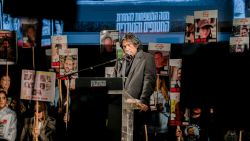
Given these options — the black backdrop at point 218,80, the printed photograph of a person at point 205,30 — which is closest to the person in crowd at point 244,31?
the black backdrop at point 218,80

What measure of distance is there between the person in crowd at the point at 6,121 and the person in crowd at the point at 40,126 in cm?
15

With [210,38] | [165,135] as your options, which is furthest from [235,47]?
[165,135]

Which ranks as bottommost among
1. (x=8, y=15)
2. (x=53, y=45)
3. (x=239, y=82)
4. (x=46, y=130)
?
(x=46, y=130)

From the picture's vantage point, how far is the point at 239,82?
18.1 feet

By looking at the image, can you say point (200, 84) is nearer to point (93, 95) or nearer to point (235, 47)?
point (235, 47)

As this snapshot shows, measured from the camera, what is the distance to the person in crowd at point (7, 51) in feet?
21.1

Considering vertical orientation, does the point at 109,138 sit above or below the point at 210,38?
below

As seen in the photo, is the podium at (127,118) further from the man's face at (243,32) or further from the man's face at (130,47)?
the man's face at (243,32)

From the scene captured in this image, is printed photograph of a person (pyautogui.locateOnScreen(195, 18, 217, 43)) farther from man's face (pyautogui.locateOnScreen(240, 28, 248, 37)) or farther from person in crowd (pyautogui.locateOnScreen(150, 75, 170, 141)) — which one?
→ person in crowd (pyautogui.locateOnScreen(150, 75, 170, 141))

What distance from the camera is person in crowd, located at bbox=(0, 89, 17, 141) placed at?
6395 millimetres

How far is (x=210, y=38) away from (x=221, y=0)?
531 mm

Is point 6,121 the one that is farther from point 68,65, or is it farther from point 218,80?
point 218,80

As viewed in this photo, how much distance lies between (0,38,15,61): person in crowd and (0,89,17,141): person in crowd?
0.50 metres

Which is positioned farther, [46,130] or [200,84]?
[46,130]
